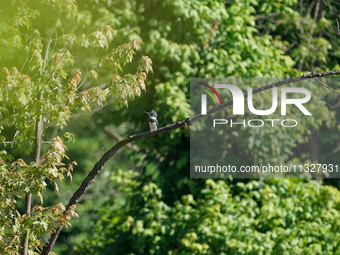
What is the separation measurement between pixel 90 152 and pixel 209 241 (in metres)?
4.48

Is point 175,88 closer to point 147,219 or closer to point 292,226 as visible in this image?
point 147,219

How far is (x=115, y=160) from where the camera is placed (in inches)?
353

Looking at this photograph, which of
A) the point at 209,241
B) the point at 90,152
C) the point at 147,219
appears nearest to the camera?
the point at 209,241

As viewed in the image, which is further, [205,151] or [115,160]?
[115,160]

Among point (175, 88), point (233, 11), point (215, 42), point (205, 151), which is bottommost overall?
point (205, 151)

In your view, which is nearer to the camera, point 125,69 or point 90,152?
point 125,69

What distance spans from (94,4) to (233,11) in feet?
5.40

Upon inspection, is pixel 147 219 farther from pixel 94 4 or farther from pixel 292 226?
pixel 94 4

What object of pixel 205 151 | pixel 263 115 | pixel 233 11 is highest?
pixel 233 11

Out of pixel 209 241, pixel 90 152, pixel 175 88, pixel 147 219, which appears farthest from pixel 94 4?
pixel 90 152

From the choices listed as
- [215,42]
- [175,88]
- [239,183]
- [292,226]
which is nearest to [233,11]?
[215,42]

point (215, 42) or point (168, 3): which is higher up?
point (168, 3)

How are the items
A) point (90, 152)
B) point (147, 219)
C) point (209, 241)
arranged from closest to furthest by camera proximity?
point (209, 241), point (147, 219), point (90, 152)

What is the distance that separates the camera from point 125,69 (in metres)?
5.19
